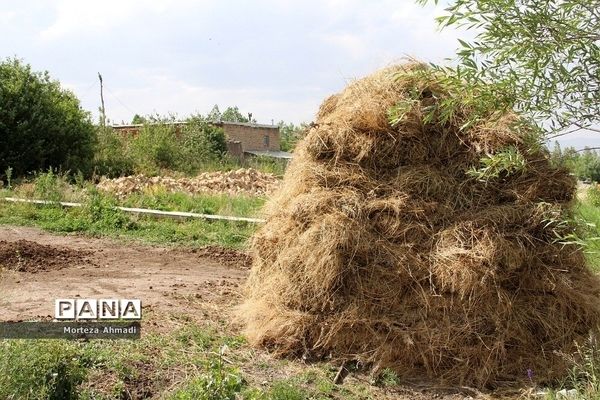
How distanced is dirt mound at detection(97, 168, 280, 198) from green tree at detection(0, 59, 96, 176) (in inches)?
145

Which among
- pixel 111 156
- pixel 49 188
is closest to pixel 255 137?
pixel 111 156

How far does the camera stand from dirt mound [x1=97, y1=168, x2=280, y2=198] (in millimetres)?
13734

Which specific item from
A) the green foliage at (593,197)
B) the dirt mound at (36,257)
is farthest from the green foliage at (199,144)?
the dirt mound at (36,257)

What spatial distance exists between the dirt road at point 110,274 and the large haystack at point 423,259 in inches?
54.2

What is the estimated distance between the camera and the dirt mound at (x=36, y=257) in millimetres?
6996

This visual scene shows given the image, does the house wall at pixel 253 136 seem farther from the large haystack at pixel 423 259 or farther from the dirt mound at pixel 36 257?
the large haystack at pixel 423 259

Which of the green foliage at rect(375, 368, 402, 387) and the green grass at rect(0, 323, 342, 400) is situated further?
the green foliage at rect(375, 368, 402, 387)

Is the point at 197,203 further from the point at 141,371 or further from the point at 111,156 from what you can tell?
the point at 111,156

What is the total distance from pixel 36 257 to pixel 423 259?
5161mm

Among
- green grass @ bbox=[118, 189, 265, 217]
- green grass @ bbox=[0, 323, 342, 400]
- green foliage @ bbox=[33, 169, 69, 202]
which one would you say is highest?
green foliage @ bbox=[33, 169, 69, 202]

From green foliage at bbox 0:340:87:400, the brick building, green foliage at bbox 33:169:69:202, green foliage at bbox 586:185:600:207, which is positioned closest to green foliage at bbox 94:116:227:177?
the brick building

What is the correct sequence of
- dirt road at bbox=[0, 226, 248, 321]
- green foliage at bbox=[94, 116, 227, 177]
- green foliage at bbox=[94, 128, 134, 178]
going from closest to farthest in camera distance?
1. dirt road at bbox=[0, 226, 248, 321]
2. green foliage at bbox=[94, 128, 134, 178]
3. green foliage at bbox=[94, 116, 227, 177]

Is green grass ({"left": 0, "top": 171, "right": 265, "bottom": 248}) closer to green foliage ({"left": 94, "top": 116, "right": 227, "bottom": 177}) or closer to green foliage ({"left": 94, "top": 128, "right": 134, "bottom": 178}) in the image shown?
green foliage ({"left": 94, "top": 128, "right": 134, "bottom": 178})

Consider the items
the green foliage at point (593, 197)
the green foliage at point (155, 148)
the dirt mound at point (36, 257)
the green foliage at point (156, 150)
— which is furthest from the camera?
the green foliage at point (155, 148)
